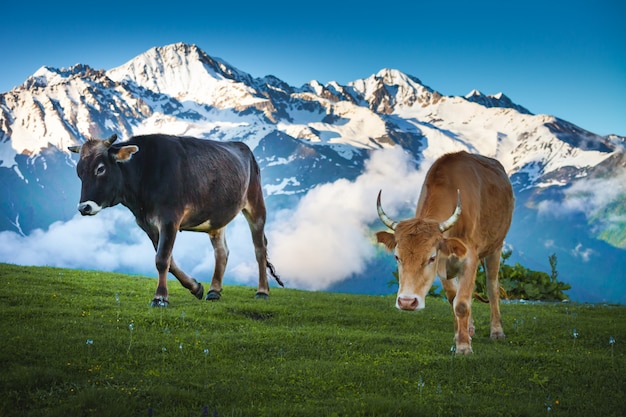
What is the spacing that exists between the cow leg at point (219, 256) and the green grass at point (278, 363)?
6.58 ft

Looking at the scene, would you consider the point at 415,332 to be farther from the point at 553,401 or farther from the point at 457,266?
the point at 553,401

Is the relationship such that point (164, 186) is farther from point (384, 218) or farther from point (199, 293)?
point (384, 218)

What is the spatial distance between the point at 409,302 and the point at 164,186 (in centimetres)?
724

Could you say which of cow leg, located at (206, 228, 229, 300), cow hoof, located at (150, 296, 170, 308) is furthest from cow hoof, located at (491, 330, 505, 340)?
cow leg, located at (206, 228, 229, 300)

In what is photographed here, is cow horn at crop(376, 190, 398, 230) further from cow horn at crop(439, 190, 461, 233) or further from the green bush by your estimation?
the green bush

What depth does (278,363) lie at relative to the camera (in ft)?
27.9

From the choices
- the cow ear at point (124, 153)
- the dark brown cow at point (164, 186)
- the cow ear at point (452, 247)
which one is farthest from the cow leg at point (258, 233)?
the cow ear at point (452, 247)

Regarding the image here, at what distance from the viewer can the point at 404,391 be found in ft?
23.9

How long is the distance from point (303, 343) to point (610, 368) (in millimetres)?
4379

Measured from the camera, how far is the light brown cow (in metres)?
8.91

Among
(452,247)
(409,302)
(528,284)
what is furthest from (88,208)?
(528,284)

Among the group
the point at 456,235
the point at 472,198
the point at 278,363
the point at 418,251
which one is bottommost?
the point at 278,363

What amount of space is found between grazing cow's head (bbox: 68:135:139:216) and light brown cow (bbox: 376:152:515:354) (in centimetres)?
681

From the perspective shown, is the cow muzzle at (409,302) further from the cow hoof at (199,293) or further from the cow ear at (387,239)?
the cow hoof at (199,293)
